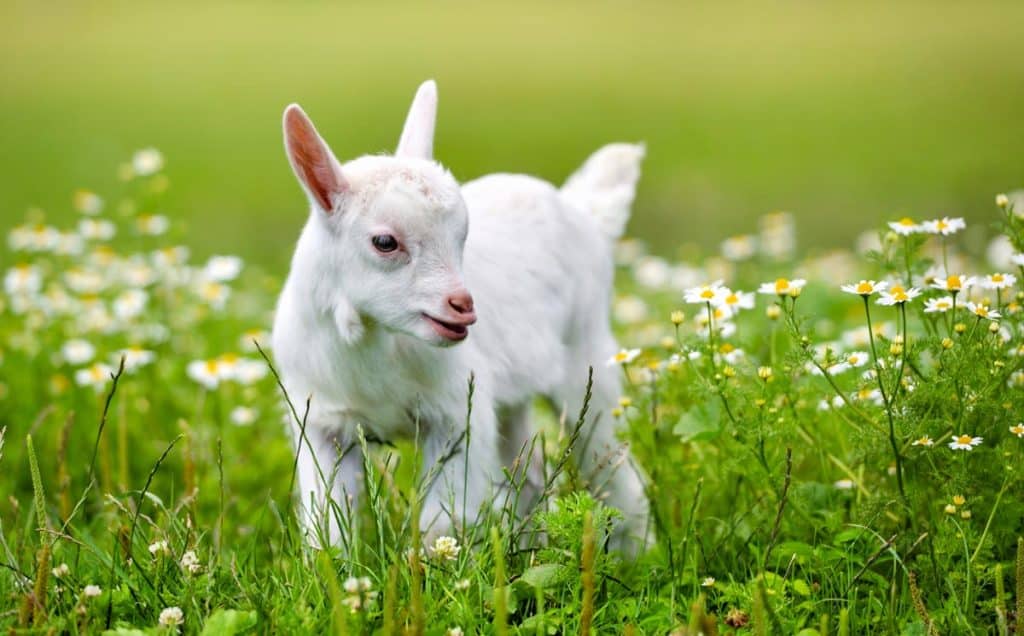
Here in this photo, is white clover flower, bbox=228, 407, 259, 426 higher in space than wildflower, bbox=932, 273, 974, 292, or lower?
lower

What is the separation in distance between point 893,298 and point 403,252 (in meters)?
1.13

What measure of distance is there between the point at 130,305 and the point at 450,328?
2.72 metres

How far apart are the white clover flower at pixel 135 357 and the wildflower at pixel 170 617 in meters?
2.15

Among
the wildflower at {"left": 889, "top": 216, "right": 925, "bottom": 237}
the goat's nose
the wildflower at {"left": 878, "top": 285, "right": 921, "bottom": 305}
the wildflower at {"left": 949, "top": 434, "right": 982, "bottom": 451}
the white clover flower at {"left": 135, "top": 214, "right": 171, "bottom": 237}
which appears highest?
the white clover flower at {"left": 135, "top": 214, "right": 171, "bottom": 237}

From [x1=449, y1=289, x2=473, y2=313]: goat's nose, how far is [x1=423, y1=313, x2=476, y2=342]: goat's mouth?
3cm

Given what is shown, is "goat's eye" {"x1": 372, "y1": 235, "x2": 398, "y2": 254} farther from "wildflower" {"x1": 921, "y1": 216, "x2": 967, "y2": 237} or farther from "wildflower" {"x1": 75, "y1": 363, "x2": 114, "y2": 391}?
"wildflower" {"x1": 75, "y1": 363, "x2": 114, "y2": 391}

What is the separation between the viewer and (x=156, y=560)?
9.41 ft

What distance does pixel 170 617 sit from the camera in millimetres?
2574

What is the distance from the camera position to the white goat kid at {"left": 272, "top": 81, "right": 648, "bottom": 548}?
302cm

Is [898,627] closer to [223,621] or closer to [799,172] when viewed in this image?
[223,621]

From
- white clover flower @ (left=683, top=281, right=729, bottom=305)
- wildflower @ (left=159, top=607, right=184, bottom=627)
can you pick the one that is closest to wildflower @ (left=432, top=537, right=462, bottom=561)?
wildflower @ (left=159, top=607, right=184, bottom=627)

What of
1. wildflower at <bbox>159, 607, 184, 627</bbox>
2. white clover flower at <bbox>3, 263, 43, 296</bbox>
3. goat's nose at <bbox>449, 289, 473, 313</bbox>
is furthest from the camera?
white clover flower at <bbox>3, 263, 43, 296</bbox>

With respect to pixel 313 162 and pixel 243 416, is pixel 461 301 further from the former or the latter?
pixel 243 416

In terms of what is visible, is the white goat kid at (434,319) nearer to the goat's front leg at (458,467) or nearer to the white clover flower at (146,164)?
the goat's front leg at (458,467)
